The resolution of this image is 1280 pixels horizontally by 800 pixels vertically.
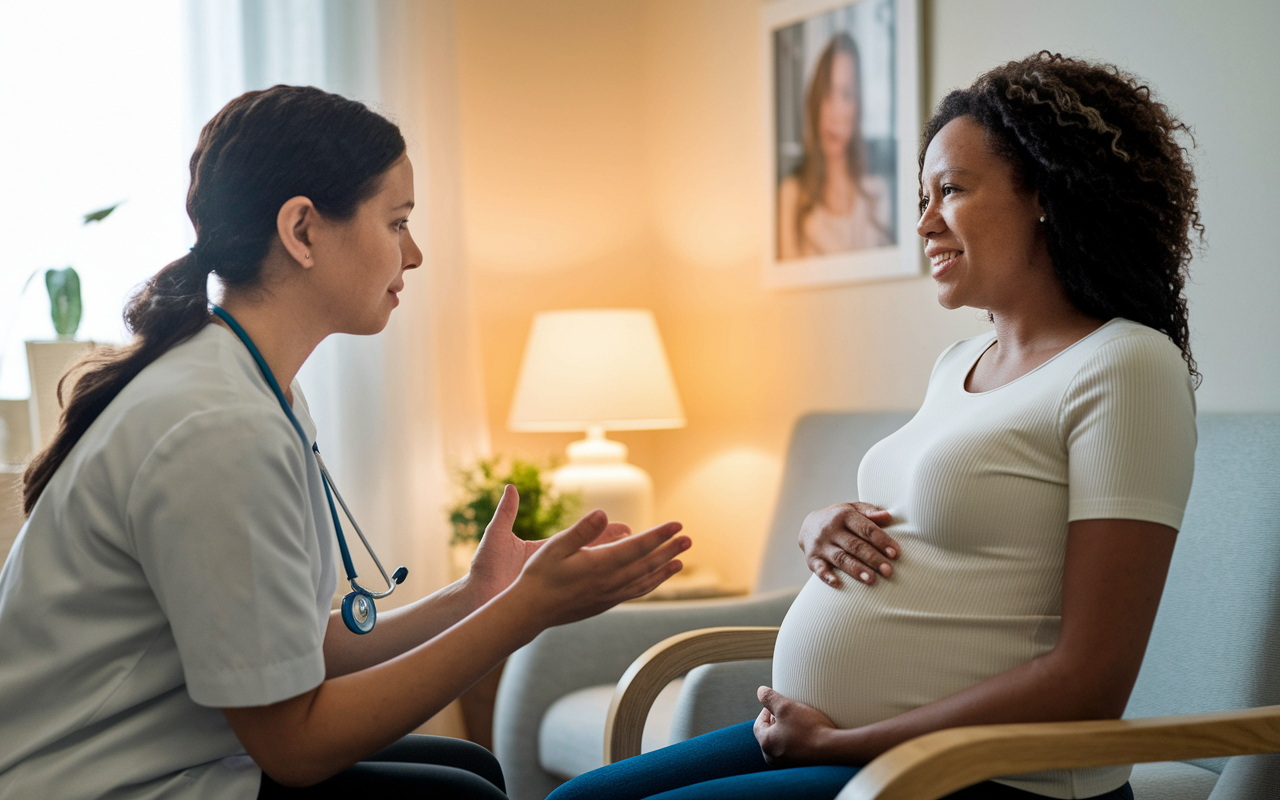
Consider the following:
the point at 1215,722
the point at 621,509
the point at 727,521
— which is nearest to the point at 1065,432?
the point at 1215,722

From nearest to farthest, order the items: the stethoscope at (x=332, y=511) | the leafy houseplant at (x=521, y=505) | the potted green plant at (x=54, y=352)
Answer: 1. the stethoscope at (x=332, y=511)
2. the potted green plant at (x=54, y=352)
3. the leafy houseplant at (x=521, y=505)

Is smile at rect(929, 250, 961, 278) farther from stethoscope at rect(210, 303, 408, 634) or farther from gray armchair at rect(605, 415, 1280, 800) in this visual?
stethoscope at rect(210, 303, 408, 634)

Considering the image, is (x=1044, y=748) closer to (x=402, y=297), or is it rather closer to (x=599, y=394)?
(x=599, y=394)

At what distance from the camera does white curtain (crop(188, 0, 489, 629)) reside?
8.57 ft

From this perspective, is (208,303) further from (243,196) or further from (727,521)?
(727,521)

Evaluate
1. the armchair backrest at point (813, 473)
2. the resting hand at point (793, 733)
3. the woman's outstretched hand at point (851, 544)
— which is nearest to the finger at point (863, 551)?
the woman's outstretched hand at point (851, 544)

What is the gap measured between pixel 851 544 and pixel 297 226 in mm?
722

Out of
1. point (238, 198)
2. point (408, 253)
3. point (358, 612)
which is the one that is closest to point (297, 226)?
point (238, 198)

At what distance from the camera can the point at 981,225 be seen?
123cm

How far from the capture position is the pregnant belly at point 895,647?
1069 mm

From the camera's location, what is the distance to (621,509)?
8.93 feet

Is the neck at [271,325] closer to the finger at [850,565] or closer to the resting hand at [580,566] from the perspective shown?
the resting hand at [580,566]

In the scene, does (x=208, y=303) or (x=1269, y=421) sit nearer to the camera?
(x=208, y=303)

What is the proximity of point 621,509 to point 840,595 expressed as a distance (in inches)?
60.9
